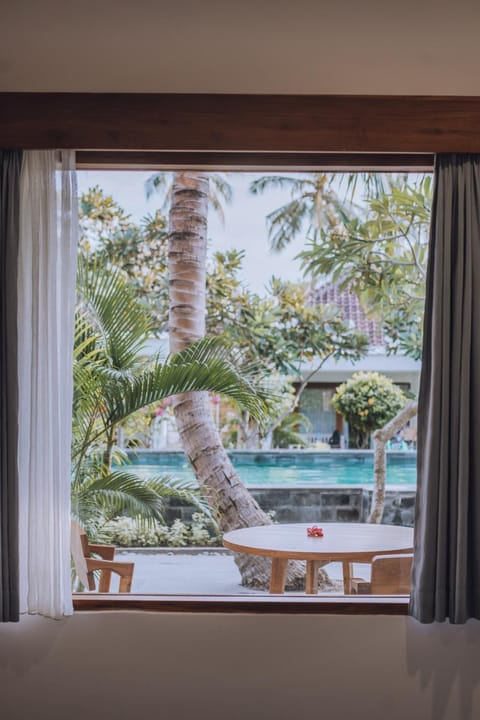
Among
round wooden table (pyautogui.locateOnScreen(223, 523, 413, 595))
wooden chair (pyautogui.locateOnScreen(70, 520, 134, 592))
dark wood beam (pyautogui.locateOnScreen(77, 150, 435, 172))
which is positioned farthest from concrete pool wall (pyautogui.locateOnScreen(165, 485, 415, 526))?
dark wood beam (pyautogui.locateOnScreen(77, 150, 435, 172))

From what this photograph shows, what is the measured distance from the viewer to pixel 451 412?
8.27 feet

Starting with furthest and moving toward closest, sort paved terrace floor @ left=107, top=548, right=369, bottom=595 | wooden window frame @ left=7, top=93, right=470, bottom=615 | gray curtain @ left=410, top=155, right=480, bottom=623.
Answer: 1. paved terrace floor @ left=107, top=548, right=369, bottom=595
2. wooden window frame @ left=7, top=93, right=470, bottom=615
3. gray curtain @ left=410, top=155, right=480, bottom=623

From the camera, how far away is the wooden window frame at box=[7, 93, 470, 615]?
2.57 metres

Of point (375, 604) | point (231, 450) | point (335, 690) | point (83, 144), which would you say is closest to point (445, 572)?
point (375, 604)

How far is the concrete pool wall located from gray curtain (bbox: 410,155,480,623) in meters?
5.14

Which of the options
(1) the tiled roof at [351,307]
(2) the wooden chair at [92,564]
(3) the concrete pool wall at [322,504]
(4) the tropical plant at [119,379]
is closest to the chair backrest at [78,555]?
(2) the wooden chair at [92,564]

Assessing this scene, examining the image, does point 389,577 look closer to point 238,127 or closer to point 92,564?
point 92,564

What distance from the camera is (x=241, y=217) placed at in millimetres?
11414


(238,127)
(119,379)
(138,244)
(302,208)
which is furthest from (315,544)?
(302,208)

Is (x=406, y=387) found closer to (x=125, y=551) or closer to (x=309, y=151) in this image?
(x=125, y=551)

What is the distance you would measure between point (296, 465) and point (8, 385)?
25.3 feet

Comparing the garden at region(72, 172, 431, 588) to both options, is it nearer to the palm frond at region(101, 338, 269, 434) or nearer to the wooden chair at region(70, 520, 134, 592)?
the palm frond at region(101, 338, 269, 434)
